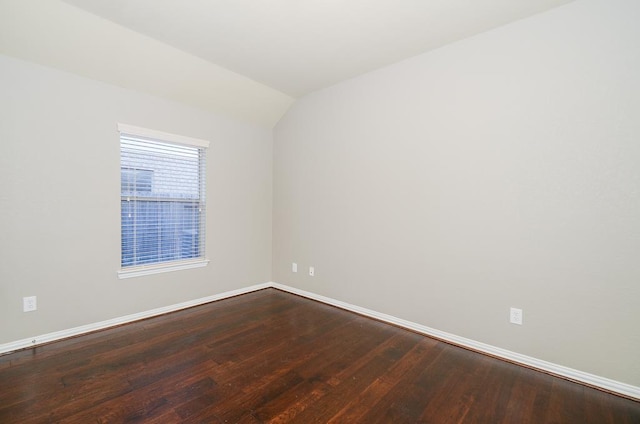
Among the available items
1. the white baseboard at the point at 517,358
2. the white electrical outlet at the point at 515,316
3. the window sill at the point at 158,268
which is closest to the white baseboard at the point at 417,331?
the white baseboard at the point at 517,358

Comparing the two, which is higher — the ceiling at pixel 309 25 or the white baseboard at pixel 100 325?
the ceiling at pixel 309 25

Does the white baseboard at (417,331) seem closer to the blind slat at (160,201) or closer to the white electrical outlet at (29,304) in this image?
the white electrical outlet at (29,304)

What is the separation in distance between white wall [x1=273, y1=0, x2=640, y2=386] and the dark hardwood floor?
375 mm

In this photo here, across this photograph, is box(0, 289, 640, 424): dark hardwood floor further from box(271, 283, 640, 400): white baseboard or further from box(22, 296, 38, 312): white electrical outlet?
box(22, 296, 38, 312): white electrical outlet

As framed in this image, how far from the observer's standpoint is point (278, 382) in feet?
6.57

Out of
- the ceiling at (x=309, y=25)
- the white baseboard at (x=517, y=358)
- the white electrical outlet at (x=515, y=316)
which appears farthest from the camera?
the white electrical outlet at (x=515, y=316)

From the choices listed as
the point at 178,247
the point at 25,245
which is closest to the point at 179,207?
the point at 178,247

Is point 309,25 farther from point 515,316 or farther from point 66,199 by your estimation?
point 515,316

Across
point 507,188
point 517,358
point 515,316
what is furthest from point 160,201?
point 517,358

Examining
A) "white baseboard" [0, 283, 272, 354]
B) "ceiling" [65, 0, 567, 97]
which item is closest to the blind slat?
"white baseboard" [0, 283, 272, 354]

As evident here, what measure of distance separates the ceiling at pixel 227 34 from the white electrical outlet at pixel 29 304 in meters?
1.99

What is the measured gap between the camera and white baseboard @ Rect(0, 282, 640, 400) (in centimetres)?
199

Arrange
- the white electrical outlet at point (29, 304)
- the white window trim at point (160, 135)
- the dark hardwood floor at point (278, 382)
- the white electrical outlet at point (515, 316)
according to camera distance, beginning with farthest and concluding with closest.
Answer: the white window trim at point (160, 135) < the white electrical outlet at point (29, 304) < the white electrical outlet at point (515, 316) < the dark hardwood floor at point (278, 382)

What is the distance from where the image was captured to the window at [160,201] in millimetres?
3016
